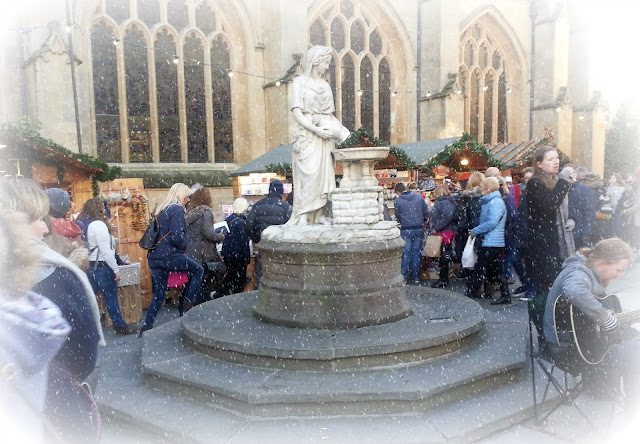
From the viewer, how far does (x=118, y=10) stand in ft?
49.8

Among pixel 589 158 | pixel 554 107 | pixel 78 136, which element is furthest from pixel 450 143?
pixel 589 158

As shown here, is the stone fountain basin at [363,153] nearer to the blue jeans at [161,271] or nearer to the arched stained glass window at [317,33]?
the blue jeans at [161,271]

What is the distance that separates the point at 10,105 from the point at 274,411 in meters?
13.3

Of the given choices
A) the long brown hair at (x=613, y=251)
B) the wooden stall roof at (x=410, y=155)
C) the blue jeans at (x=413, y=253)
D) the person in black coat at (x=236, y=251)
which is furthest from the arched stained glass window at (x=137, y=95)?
the long brown hair at (x=613, y=251)

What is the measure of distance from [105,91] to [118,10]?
2.45 meters

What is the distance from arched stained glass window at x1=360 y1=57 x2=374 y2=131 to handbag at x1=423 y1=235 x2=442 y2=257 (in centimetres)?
1157

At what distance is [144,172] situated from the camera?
15.2 meters

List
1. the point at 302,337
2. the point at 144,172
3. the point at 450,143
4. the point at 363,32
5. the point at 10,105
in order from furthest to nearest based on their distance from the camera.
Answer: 1. the point at 363,32
2. the point at 144,172
3. the point at 10,105
4. the point at 450,143
5. the point at 302,337

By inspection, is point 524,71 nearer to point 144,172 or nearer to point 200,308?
point 144,172

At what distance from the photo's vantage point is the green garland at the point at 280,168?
12.3 m

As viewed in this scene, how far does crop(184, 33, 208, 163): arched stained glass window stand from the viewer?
16297mm

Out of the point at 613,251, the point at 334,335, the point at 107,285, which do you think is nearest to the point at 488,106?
the point at 107,285

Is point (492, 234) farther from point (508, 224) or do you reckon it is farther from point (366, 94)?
point (366, 94)

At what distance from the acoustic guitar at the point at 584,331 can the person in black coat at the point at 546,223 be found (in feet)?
4.77
